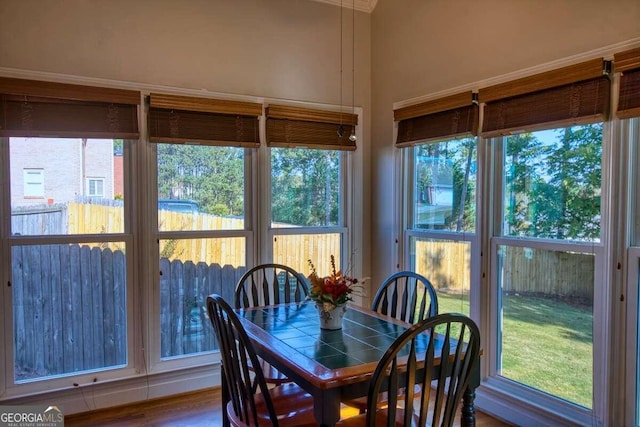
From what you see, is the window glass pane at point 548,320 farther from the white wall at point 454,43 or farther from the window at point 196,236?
the window at point 196,236

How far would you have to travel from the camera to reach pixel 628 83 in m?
2.21

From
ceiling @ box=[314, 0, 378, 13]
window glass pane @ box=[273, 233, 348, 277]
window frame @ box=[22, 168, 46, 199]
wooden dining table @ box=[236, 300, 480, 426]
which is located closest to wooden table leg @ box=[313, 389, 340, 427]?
wooden dining table @ box=[236, 300, 480, 426]

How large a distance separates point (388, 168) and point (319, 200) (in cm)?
63

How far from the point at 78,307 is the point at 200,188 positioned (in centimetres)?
112

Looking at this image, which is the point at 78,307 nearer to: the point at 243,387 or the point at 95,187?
the point at 95,187

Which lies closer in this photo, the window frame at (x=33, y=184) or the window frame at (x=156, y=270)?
the window frame at (x=33, y=184)

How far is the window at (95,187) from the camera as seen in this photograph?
2.98 m

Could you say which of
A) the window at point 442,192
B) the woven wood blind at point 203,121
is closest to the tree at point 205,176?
the woven wood blind at point 203,121

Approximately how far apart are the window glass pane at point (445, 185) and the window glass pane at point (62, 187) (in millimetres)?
2178

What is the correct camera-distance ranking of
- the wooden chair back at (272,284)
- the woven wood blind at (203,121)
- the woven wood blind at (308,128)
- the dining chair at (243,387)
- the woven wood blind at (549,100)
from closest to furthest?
1. the dining chair at (243,387)
2. the woven wood blind at (549,100)
3. the wooden chair back at (272,284)
4. the woven wood blind at (203,121)
5. the woven wood blind at (308,128)

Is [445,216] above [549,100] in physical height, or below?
below

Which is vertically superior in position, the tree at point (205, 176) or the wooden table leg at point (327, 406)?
the tree at point (205, 176)

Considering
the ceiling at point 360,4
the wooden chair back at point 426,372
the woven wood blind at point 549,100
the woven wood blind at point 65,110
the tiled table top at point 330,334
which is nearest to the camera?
the wooden chair back at point 426,372

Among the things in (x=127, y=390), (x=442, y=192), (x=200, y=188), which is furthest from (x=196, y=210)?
(x=442, y=192)
